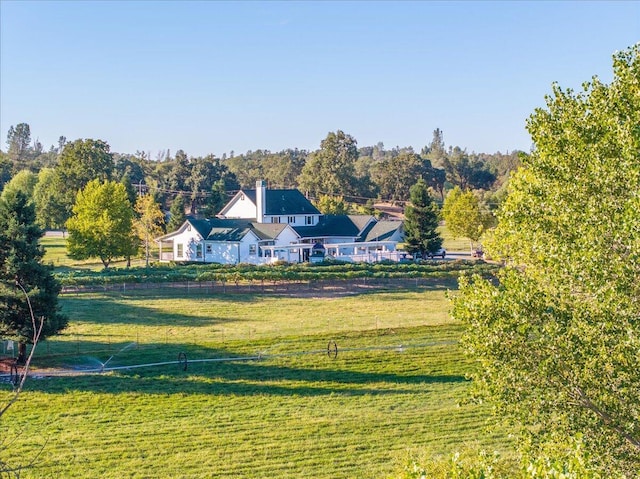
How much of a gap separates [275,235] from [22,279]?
1327 inches

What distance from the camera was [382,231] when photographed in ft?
214

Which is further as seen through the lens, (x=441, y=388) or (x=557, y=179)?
(x=441, y=388)

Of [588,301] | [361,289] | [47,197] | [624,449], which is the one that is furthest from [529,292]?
[47,197]

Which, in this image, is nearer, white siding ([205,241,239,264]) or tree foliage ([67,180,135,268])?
tree foliage ([67,180,135,268])

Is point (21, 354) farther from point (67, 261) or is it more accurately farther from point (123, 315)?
point (67, 261)

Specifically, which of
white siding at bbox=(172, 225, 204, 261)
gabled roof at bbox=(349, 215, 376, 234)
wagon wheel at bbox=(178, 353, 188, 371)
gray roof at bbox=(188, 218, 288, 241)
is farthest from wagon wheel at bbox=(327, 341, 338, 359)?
gabled roof at bbox=(349, 215, 376, 234)

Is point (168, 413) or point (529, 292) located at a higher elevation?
point (529, 292)

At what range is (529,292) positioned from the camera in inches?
515

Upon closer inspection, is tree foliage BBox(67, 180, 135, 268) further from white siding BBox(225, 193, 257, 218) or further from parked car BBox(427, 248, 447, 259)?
parked car BBox(427, 248, 447, 259)

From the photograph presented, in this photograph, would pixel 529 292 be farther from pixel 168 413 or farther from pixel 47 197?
pixel 47 197

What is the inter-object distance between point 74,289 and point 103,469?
26.6m

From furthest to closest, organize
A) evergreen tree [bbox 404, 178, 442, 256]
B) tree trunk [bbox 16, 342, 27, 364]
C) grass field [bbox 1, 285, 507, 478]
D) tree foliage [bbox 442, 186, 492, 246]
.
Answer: tree foliage [bbox 442, 186, 492, 246]
evergreen tree [bbox 404, 178, 442, 256]
tree trunk [bbox 16, 342, 27, 364]
grass field [bbox 1, 285, 507, 478]

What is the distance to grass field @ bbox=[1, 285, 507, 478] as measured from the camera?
18.7 m

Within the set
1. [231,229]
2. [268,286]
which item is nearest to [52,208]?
[231,229]
